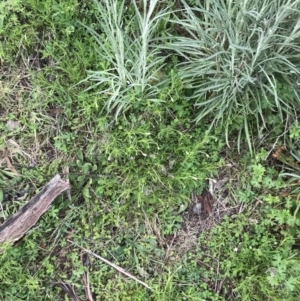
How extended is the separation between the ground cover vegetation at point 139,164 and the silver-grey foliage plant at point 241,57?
0.8 inches

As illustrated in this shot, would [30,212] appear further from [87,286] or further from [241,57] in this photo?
[241,57]

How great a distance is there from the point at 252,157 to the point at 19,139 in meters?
1.40

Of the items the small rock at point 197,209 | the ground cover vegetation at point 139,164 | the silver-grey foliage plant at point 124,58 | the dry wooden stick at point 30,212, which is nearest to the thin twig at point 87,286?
the ground cover vegetation at point 139,164

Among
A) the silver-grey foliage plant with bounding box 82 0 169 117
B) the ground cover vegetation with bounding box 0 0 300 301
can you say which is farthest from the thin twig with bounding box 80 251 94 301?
the silver-grey foliage plant with bounding box 82 0 169 117

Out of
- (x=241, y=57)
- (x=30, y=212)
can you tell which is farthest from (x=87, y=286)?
(x=241, y=57)

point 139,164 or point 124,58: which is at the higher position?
point 124,58

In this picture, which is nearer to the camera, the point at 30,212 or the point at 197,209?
the point at 30,212

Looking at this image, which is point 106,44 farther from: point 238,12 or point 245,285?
point 245,285

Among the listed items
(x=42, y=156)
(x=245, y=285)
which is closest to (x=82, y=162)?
(x=42, y=156)

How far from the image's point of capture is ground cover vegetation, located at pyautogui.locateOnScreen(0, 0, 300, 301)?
9.18 feet

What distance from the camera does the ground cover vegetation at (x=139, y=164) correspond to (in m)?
2.80

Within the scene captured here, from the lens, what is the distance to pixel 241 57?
2.63m

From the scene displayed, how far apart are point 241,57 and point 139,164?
0.84 meters

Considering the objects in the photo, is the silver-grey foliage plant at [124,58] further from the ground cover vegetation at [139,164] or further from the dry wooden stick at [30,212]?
the dry wooden stick at [30,212]
